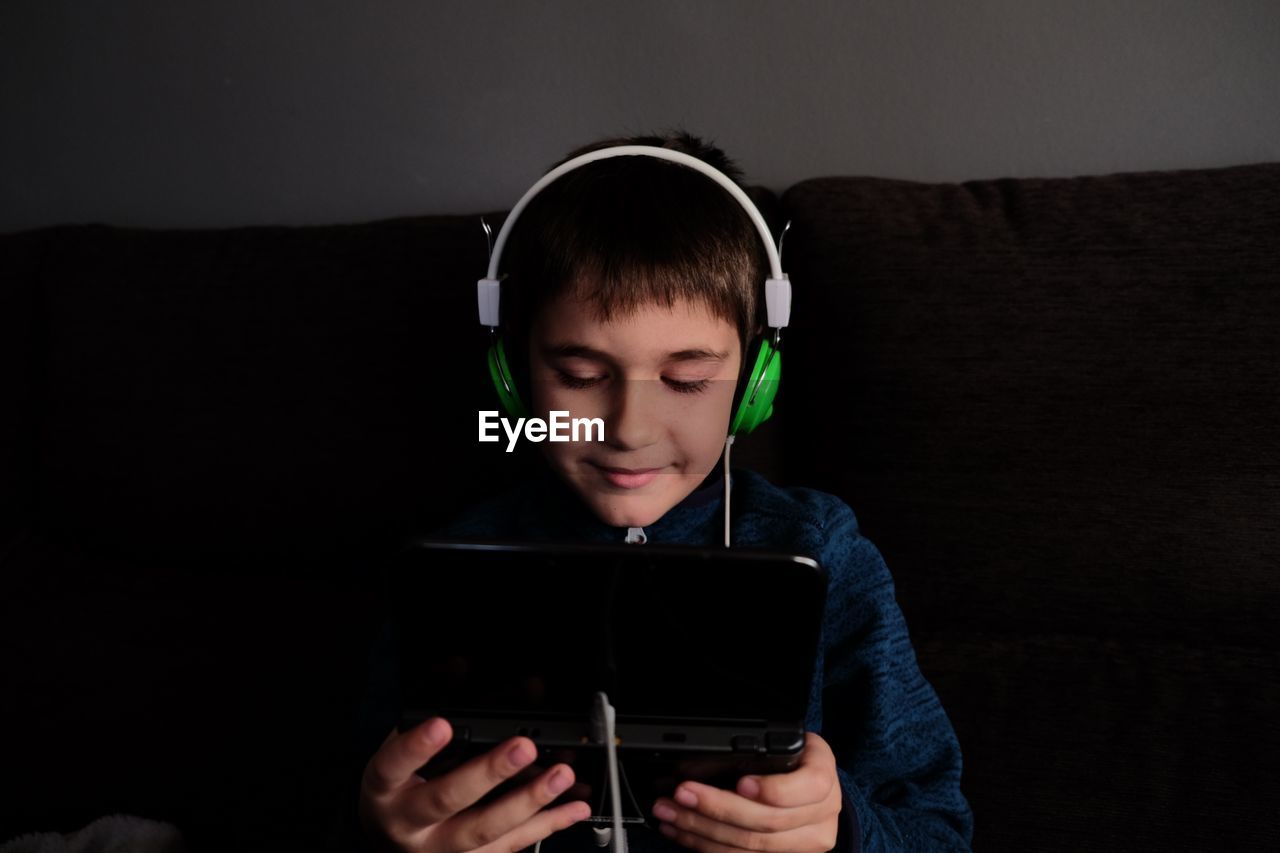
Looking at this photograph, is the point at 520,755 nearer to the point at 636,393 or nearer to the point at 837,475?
the point at 636,393

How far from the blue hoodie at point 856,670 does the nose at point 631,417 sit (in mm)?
100

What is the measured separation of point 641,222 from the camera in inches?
29.1

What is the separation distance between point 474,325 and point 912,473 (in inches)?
22.8

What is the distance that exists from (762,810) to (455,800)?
22 cm

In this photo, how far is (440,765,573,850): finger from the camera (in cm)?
53

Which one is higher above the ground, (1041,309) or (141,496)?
(1041,309)

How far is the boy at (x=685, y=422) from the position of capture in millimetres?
710

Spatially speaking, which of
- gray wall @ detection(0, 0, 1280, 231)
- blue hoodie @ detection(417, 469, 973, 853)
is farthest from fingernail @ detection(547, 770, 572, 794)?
gray wall @ detection(0, 0, 1280, 231)

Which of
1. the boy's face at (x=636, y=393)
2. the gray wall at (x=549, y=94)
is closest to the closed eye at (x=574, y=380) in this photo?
the boy's face at (x=636, y=393)

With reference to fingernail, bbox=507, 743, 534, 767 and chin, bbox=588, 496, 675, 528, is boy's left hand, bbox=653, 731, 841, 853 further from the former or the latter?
chin, bbox=588, 496, 675, 528

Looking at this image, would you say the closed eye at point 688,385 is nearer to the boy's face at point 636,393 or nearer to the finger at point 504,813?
the boy's face at point 636,393

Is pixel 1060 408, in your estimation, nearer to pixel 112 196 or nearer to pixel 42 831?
pixel 42 831

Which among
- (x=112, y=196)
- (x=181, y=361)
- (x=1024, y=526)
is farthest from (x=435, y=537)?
(x=112, y=196)

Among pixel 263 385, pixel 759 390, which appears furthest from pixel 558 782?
pixel 263 385
